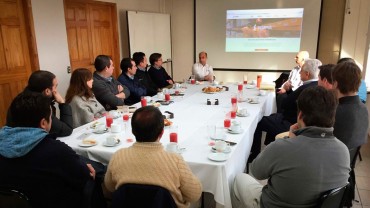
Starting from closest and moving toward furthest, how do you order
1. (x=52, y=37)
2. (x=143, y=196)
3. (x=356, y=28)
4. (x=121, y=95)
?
(x=143, y=196) < (x=121, y=95) < (x=52, y=37) < (x=356, y=28)

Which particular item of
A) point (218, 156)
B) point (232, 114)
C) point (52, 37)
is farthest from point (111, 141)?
point (52, 37)

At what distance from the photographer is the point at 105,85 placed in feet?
11.5

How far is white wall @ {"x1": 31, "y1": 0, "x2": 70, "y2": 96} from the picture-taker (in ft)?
13.6

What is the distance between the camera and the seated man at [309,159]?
1.45m

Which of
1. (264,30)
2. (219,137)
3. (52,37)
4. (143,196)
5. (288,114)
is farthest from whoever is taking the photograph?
(264,30)

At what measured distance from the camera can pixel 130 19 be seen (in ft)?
18.7

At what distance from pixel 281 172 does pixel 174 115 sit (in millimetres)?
1629

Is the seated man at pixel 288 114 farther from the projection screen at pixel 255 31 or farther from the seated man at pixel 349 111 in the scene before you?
the projection screen at pixel 255 31

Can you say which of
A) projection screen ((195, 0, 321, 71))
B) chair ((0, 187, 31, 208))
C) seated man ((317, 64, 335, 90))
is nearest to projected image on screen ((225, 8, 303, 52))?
projection screen ((195, 0, 321, 71))

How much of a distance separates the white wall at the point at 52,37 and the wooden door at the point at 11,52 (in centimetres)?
18

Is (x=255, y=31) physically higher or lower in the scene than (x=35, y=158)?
higher

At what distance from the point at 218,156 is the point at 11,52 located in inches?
131

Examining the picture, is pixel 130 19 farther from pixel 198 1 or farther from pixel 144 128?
pixel 144 128

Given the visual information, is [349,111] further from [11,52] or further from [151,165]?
[11,52]
